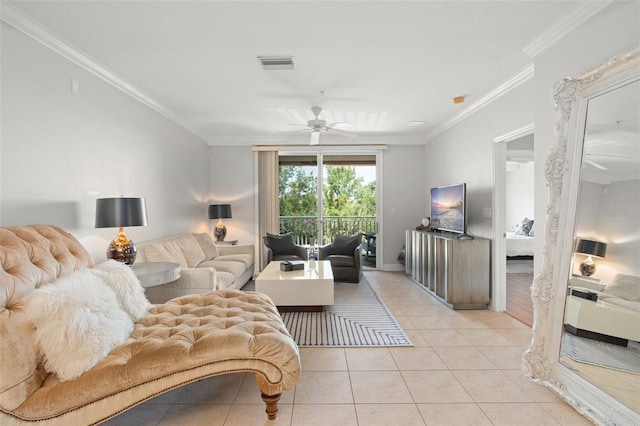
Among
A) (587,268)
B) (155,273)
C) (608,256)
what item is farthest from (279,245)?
(608,256)

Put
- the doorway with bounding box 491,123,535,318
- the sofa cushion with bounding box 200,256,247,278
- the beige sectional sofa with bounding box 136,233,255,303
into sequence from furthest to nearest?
the sofa cushion with bounding box 200,256,247,278 → the doorway with bounding box 491,123,535,318 → the beige sectional sofa with bounding box 136,233,255,303

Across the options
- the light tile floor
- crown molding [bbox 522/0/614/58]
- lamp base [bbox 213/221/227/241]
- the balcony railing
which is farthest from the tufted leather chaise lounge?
the balcony railing

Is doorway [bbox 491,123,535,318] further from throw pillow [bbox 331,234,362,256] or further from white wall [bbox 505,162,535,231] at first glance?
throw pillow [bbox 331,234,362,256]

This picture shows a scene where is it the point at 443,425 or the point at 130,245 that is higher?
the point at 130,245

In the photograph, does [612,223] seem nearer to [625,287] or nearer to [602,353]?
[625,287]

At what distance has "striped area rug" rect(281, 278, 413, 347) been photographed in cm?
297

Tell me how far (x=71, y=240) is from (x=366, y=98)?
329cm

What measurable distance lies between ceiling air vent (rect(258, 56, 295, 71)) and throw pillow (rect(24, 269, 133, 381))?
2.23 m

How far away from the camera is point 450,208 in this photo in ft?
15.0

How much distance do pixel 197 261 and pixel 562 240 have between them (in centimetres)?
387

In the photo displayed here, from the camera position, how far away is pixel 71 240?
229cm

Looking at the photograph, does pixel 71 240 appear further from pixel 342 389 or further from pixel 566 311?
pixel 566 311

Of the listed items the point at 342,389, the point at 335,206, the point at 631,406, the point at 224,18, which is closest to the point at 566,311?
the point at 631,406

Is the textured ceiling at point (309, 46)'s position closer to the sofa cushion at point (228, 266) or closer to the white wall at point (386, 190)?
the white wall at point (386, 190)
